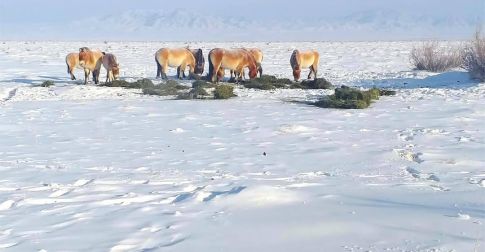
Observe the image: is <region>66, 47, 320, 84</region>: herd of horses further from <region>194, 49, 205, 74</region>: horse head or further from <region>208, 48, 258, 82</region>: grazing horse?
<region>194, 49, 205, 74</region>: horse head

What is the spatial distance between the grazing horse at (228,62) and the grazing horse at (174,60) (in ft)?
5.84

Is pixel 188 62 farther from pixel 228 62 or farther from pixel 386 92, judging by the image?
pixel 386 92

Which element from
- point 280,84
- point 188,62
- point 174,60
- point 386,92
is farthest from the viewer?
point 188,62

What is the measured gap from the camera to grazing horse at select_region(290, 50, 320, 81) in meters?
Result: 24.7

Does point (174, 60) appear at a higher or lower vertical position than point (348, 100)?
higher

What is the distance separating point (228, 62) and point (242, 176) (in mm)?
14612

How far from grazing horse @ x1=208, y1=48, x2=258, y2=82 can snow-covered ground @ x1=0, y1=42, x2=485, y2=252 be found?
537 cm

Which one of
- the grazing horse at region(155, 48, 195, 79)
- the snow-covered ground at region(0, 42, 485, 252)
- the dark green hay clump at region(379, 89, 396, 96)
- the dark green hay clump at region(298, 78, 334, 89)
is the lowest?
the snow-covered ground at region(0, 42, 485, 252)

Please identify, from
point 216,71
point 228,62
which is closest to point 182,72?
point 216,71

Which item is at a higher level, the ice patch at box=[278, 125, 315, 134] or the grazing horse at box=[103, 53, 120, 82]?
the grazing horse at box=[103, 53, 120, 82]

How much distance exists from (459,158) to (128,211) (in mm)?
5225

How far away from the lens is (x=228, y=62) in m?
23.2

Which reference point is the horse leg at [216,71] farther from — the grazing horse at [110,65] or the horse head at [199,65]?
the grazing horse at [110,65]

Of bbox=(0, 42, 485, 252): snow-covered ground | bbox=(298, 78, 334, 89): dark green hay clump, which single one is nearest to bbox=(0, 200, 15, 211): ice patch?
bbox=(0, 42, 485, 252): snow-covered ground
